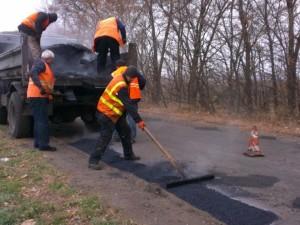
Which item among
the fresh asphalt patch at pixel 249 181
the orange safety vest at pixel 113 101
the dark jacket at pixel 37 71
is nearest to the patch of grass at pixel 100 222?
the fresh asphalt patch at pixel 249 181

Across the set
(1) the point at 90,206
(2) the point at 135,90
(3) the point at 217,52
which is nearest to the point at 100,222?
(1) the point at 90,206

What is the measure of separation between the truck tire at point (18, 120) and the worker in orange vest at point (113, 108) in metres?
2.73

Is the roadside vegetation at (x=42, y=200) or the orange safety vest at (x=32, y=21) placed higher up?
the orange safety vest at (x=32, y=21)

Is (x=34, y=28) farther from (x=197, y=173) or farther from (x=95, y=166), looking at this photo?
(x=197, y=173)

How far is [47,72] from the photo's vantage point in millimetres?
7977

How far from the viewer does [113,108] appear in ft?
21.2

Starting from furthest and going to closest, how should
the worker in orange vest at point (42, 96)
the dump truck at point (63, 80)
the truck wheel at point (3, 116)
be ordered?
1. the truck wheel at point (3, 116)
2. the dump truck at point (63, 80)
3. the worker in orange vest at point (42, 96)

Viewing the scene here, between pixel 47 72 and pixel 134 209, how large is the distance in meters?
3.86

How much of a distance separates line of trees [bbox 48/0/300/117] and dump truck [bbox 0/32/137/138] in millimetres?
3123

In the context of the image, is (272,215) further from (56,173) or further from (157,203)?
(56,173)

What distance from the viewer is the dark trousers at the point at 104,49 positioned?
8.32m

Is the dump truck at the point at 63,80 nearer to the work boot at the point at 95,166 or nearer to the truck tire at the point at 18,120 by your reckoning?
the truck tire at the point at 18,120

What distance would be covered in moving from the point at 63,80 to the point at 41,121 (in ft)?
2.95

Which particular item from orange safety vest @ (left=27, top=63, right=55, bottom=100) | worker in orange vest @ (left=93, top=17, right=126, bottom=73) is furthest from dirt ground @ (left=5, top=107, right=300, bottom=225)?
worker in orange vest @ (left=93, top=17, right=126, bottom=73)
